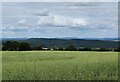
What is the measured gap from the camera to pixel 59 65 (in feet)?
39.5

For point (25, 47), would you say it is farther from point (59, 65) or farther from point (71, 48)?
point (59, 65)

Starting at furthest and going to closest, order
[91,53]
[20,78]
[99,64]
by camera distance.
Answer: [91,53]
[99,64]
[20,78]

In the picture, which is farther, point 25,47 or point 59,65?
point 25,47

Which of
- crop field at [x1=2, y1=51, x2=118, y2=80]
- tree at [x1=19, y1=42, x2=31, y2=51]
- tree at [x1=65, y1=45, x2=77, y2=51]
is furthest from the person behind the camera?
tree at [x1=19, y1=42, x2=31, y2=51]

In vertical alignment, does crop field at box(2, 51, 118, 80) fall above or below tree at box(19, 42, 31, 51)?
below

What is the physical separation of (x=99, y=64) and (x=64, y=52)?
58.9 inches

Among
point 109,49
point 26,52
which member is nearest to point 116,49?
point 109,49

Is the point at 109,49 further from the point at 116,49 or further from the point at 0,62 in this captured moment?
the point at 0,62

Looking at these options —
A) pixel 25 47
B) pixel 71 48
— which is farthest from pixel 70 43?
pixel 25 47

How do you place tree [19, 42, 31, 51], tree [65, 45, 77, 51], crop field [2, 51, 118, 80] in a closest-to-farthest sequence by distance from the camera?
1. crop field [2, 51, 118, 80]
2. tree [65, 45, 77, 51]
3. tree [19, 42, 31, 51]

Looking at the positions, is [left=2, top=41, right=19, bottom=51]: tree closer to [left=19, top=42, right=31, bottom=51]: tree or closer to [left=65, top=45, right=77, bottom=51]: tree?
[left=19, top=42, right=31, bottom=51]: tree

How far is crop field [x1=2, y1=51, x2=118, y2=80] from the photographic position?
11.5 m

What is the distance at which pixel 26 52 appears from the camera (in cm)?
1328

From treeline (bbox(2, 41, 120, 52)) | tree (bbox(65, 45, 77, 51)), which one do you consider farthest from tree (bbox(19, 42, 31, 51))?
tree (bbox(65, 45, 77, 51))
